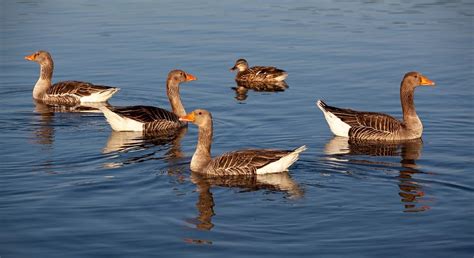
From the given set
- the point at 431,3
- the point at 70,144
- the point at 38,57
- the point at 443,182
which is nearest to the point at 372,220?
the point at 443,182

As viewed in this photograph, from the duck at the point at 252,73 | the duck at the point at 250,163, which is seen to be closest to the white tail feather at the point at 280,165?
the duck at the point at 250,163

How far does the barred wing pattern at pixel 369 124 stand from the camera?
20234 mm

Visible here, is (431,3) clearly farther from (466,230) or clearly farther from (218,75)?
(466,230)

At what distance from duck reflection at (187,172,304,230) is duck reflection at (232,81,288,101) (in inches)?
338

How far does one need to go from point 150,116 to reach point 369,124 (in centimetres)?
488

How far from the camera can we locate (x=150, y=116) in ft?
70.3

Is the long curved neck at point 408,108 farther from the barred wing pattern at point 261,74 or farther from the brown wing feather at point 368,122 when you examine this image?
the barred wing pattern at point 261,74

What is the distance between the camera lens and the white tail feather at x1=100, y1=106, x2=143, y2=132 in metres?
20.9

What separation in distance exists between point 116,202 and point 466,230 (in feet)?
17.8

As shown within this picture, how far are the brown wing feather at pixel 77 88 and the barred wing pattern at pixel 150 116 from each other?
2.71 meters

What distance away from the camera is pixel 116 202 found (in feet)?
50.1

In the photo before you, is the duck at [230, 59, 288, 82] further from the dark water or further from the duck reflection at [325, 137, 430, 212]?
the duck reflection at [325, 137, 430, 212]

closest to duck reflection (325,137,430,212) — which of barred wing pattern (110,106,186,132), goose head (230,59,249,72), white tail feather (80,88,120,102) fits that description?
barred wing pattern (110,106,186,132)

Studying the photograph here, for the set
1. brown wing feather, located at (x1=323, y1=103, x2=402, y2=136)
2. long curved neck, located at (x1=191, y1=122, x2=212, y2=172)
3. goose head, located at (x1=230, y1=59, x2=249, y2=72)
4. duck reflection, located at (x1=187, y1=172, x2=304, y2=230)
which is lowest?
duck reflection, located at (x1=187, y1=172, x2=304, y2=230)
